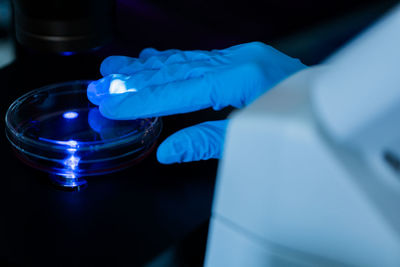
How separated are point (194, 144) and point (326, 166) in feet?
1.42

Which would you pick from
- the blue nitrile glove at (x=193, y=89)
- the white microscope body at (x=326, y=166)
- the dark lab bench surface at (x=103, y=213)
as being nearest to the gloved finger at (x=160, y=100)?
the blue nitrile glove at (x=193, y=89)

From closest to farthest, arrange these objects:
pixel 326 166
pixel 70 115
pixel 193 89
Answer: pixel 326 166
pixel 193 89
pixel 70 115

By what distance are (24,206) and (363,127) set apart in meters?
0.61

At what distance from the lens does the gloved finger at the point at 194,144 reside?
37.0 inches

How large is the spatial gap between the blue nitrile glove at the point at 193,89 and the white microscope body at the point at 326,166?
10.7 inches

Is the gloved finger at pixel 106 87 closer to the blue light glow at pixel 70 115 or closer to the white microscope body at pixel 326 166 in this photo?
the blue light glow at pixel 70 115

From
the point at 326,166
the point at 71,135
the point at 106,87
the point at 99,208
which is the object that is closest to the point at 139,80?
the point at 106,87

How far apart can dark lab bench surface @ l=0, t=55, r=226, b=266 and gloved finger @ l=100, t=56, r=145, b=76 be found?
9.7 inches

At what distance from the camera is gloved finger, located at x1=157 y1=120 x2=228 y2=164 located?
37.0 inches

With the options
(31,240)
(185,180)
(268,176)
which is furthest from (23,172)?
(268,176)

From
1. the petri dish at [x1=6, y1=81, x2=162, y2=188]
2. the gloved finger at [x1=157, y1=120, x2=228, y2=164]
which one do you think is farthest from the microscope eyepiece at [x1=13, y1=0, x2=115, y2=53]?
the gloved finger at [x1=157, y1=120, x2=228, y2=164]

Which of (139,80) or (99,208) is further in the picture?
(139,80)

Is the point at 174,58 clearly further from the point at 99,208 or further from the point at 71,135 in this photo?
the point at 99,208

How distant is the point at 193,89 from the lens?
3.13 feet
